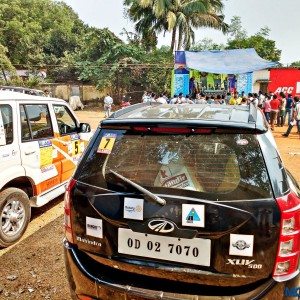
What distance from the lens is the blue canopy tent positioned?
1562cm

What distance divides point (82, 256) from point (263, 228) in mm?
1209

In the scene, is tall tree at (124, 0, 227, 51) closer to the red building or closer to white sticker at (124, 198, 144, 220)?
the red building

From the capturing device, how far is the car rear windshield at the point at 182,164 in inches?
76.8

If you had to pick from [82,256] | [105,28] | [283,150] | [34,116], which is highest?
[105,28]

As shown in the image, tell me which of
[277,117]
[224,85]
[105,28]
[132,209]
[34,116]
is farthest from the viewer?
[105,28]

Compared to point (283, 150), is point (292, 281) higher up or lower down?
higher up

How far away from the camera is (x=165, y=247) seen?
2004mm

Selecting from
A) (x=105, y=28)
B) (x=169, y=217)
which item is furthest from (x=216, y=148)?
(x=105, y=28)

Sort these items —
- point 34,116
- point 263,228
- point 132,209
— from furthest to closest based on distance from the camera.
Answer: point 34,116, point 132,209, point 263,228

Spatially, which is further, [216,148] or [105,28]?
[105,28]

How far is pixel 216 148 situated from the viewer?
207 centimetres

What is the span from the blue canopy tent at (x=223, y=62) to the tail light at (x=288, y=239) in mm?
14383

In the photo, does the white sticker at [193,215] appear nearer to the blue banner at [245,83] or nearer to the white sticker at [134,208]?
the white sticker at [134,208]

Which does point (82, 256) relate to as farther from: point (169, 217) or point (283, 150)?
point (283, 150)
